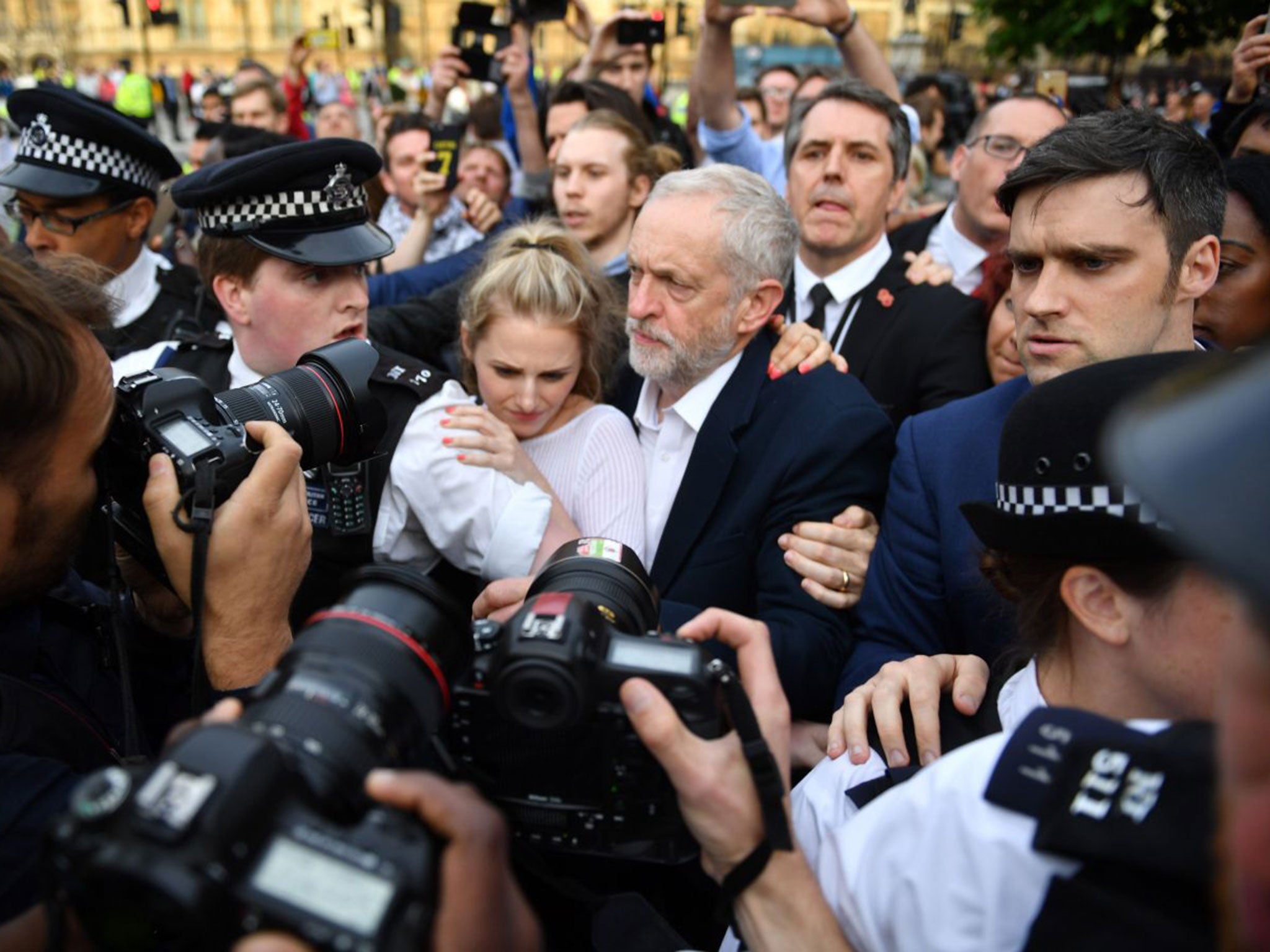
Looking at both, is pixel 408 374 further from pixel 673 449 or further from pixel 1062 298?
pixel 1062 298

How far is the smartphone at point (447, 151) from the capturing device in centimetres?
511

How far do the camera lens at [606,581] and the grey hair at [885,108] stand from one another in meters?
2.71

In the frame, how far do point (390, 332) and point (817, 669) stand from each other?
2.19 metres

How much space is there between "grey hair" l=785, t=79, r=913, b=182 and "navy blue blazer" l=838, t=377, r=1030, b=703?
190 cm

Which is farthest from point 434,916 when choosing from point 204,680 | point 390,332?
point 390,332

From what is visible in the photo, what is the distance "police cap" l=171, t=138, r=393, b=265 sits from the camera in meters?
2.80

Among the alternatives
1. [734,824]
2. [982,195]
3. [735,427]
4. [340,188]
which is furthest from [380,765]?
[982,195]

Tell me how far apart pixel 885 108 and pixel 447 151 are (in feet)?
7.74

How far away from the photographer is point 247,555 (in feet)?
6.14

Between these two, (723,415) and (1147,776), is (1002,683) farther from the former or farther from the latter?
(723,415)

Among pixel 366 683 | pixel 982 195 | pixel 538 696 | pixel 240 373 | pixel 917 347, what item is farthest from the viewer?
pixel 982 195

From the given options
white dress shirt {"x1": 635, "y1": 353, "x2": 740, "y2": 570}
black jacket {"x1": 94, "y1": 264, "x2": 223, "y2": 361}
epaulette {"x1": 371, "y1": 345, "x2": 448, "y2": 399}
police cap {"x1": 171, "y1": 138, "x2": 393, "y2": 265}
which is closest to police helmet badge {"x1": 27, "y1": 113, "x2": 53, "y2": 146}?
black jacket {"x1": 94, "y1": 264, "x2": 223, "y2": 361}

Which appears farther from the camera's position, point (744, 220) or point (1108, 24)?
point (1108, 24)

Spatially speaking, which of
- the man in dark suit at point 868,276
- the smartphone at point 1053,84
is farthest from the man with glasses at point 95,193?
the smartphone at point 1053,84
